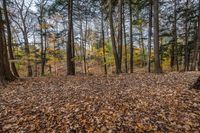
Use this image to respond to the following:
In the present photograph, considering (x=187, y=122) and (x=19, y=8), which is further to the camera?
(x=19, y=8)

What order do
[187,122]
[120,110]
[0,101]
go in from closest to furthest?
[187,122] → [120,110] → [0,101]

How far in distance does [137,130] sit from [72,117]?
1515 millimetres

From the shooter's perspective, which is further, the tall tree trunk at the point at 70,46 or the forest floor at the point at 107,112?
the tall tree trunk at the point at 70,46

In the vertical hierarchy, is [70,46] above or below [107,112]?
above

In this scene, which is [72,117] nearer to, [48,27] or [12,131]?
[12,131]

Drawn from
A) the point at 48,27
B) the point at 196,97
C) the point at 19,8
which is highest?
the point at 19,8

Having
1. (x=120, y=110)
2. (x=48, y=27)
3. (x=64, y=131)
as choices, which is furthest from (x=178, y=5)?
(x=64, y=131)

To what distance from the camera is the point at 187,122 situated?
378 cm

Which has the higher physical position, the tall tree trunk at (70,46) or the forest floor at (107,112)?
the tall tree trunk at (70,46)

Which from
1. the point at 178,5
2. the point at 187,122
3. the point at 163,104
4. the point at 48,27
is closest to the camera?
the point at 187,122

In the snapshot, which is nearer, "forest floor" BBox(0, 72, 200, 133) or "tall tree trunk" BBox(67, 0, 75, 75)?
"forest floor" BBox(0, 72, 200, 133)

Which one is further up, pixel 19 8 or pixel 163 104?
pixel 19 8

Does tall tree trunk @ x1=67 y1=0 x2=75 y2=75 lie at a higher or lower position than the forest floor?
higher

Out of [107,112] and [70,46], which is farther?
[70,46]
